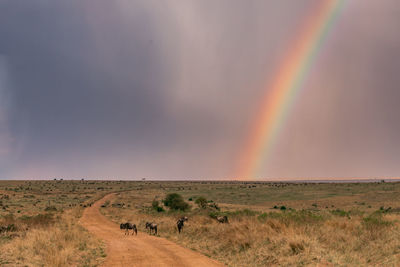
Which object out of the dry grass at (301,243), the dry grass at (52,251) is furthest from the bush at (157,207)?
the dry grass at (52,251)

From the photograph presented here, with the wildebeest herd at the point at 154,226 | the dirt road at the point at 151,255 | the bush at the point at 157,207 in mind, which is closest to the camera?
the dirt road at the point at 151,255

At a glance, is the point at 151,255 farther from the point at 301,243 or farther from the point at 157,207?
the point at 157,207

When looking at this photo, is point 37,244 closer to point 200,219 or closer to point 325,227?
point 200,219

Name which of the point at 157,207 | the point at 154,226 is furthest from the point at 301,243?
the point at 157,207

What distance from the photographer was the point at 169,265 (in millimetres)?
14680

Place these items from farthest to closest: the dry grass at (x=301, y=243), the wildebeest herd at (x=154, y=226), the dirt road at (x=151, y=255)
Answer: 1. the wildebeest herd at (x=154, y=226)
2. the dirt road at (x=151, y=255)
3. the dry grass at (x=301, y=243)

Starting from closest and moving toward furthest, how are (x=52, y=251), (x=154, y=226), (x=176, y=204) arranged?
(x=52, y=251) < (x=154, y=226) < (x=176, y=204)

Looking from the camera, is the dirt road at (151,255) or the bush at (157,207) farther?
the bush at (157,207)

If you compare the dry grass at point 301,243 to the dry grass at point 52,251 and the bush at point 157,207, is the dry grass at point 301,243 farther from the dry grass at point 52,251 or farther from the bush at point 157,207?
the bush at point 157,207

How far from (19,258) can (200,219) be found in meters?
16.8

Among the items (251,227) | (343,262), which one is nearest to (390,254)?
(343,262)

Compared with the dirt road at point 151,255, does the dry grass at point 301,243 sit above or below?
above

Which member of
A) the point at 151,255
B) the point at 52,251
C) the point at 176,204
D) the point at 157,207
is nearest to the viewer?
the point at 52,251

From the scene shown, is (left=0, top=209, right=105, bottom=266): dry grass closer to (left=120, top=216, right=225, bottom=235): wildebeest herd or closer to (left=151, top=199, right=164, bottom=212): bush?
(left=120, top=216, right=225, bottom=235): wildebeest herd
